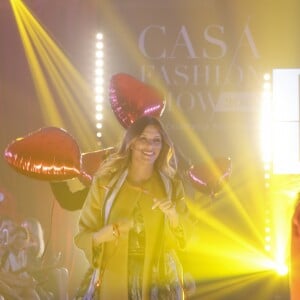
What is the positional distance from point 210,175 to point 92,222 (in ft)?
2.15

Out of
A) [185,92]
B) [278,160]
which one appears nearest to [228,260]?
[278,160]

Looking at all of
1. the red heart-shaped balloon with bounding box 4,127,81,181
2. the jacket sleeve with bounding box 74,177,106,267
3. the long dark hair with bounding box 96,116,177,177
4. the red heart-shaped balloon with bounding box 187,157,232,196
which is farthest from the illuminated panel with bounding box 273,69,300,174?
the red heart-shaped balloon with bounding box 4,127,81,181

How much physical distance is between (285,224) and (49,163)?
128 centimetres

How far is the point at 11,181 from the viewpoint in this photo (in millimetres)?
3414

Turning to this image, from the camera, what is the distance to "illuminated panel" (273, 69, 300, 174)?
3402mm

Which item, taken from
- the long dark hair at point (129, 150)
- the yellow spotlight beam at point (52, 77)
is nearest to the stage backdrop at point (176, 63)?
the yellow spotlight beam at point (52, 77)

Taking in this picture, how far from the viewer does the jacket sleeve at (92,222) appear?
3135 millimetres

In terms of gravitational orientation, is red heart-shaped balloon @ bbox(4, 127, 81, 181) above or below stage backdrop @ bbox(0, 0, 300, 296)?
below

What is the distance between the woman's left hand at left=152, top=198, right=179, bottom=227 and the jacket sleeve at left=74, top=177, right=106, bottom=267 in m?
0.27

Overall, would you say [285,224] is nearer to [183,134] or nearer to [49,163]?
[183,134]

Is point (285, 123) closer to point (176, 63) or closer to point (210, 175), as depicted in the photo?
point (210, 175)

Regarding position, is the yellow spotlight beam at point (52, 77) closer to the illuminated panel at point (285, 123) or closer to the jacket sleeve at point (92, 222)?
the jacket sleeve at point (92, 222)

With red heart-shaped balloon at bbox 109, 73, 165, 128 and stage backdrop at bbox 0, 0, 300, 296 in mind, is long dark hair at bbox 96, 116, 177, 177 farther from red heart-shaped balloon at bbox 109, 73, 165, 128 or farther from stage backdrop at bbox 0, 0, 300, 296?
stage backdrop at bbox 0, 0, 300, 296

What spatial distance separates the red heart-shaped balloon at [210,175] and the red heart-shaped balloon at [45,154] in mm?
625
